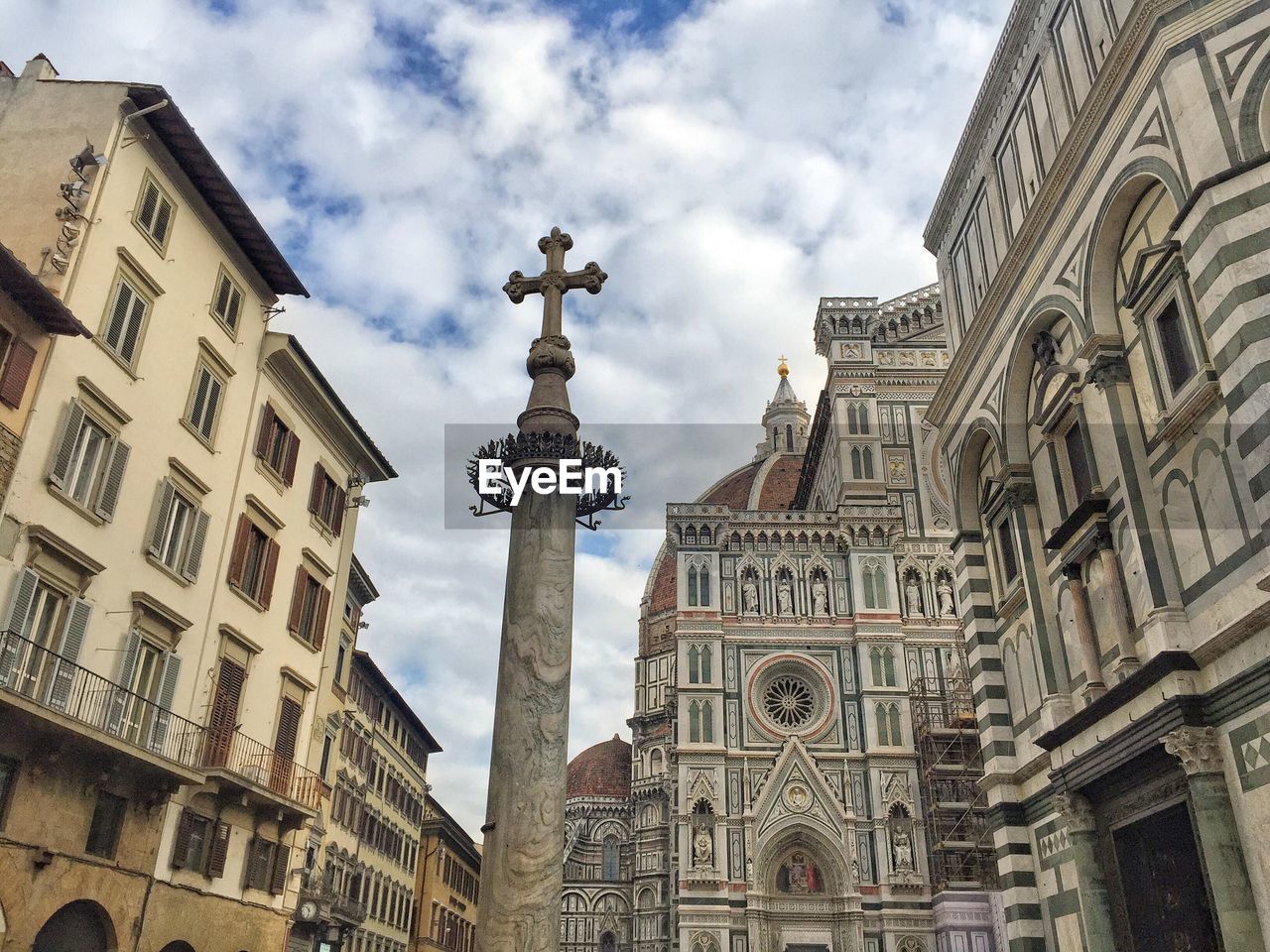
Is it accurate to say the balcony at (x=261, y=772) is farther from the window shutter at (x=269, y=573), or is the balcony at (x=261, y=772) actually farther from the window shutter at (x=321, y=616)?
the window shutter at (x=321, y=616)

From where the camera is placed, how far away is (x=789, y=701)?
4394cm

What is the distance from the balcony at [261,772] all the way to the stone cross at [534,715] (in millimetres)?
10059

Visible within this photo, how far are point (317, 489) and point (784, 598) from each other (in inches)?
992

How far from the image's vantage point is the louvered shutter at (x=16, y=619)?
1411 cm

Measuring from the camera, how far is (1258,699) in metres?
10.8

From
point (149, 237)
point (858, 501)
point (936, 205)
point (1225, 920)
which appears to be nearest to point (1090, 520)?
point (1225, 920)

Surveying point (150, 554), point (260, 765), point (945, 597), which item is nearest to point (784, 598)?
point (945, 597)

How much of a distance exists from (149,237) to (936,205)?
50.5 ft

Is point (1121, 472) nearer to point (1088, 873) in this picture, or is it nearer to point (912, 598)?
point (1088, 873)

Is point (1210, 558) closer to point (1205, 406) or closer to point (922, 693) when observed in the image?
point (1205, 406)

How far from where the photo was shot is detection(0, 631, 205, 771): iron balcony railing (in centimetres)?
1452

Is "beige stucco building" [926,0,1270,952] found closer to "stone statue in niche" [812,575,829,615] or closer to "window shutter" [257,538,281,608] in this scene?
"window shutter" [257,538,281,608]

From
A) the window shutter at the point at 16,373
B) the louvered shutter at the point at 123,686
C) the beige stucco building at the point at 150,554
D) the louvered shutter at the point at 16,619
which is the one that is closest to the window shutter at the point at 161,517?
the beige stucco building at the point at 150,554

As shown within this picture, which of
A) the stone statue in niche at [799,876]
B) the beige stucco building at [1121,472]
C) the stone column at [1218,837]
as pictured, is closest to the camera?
the stone column at [1218,837]
